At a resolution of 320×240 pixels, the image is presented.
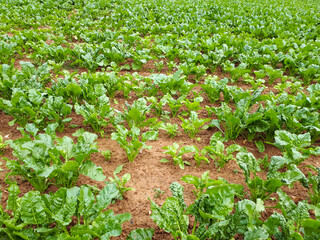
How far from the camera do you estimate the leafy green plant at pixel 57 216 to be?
72.6 inches

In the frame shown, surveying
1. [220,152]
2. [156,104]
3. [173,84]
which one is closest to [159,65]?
[173,84]

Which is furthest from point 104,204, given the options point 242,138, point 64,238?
point 242,138

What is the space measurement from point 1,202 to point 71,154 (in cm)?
81

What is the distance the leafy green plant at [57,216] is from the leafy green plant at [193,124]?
1.67 m

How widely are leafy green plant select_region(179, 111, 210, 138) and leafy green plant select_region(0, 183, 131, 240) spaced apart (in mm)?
1675

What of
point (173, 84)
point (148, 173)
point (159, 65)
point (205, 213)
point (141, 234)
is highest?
point (205, 213)

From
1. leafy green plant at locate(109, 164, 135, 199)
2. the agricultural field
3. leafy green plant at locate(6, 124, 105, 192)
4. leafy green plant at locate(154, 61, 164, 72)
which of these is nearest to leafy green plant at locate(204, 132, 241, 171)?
the agricultural field

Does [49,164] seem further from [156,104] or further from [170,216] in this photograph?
[156,104]

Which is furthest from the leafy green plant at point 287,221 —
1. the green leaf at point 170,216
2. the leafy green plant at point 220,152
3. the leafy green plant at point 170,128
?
the leafy green plant at point 170,128

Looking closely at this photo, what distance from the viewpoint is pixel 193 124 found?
136 inches

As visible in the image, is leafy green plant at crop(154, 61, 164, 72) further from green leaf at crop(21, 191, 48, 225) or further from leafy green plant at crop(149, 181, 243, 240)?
green leaf at crop(21, 191, 48, 225)

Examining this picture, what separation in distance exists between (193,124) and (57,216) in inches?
85.1

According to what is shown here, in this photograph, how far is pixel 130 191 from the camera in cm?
262

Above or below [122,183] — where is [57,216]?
above
